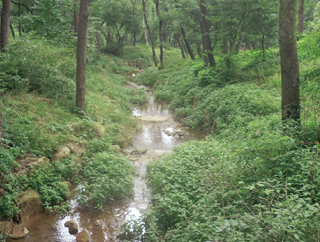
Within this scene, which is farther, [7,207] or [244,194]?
[7,207]

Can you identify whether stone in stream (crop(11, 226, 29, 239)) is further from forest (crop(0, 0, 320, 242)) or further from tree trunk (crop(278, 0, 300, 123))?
tree trunk (crop(278, 0, 300, 123))

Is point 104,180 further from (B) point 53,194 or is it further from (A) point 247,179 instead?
(A) point 247,179

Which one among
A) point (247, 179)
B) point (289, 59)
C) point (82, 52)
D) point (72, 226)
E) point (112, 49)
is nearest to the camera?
point (247, 179)

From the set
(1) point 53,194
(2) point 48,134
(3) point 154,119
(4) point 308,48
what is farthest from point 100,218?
(4) point 308,48

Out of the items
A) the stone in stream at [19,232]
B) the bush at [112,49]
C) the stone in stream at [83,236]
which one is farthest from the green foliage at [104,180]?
the bush at [112,49]

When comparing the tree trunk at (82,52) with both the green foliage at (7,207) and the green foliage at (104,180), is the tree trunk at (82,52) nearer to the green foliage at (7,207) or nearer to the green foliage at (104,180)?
the green foliage at (104,180)

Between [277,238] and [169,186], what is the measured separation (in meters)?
2.57

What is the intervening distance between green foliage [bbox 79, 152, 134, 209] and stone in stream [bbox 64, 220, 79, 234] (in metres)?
0.57

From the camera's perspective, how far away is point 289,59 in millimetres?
Result: 4621

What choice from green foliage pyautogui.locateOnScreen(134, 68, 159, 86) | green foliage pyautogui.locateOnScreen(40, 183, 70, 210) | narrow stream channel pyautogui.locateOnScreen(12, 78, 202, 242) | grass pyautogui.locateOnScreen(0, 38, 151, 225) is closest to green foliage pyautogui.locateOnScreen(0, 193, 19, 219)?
grass pyautogui.locateOnScreen(0, 38, 151, 225)

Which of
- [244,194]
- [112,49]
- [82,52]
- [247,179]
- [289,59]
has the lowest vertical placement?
[244,194]

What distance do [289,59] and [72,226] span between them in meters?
5.28

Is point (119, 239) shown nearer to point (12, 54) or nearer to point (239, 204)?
point (239, 204)

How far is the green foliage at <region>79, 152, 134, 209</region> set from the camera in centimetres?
524
